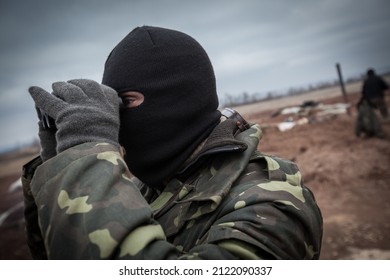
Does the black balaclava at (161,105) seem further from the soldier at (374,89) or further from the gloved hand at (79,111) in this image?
the soldier at (374,89)

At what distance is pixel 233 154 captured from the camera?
843 millimetres

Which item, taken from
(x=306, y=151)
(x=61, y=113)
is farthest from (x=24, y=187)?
(x=306, y=151)

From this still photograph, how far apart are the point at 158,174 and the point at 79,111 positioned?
1.14 feet

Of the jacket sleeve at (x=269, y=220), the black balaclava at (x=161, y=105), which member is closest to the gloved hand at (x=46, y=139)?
the black balaclava at (x=161, y=105)

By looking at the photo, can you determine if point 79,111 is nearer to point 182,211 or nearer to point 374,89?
point 182,211

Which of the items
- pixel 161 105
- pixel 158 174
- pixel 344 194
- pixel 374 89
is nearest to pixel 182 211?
pixel 158 174

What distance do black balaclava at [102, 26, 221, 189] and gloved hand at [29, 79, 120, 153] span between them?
6.6 inches

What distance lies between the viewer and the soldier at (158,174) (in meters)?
0.62

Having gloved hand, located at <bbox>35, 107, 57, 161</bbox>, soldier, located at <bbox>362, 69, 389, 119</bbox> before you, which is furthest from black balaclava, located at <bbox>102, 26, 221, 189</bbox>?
soldier, located at <bbox>362, 69, 389, 119</bbox>

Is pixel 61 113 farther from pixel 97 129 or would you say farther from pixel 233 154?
pixel 233 154

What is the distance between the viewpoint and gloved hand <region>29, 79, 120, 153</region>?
2.32 feet

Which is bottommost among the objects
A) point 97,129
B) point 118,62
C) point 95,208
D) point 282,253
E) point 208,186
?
point 282,253
